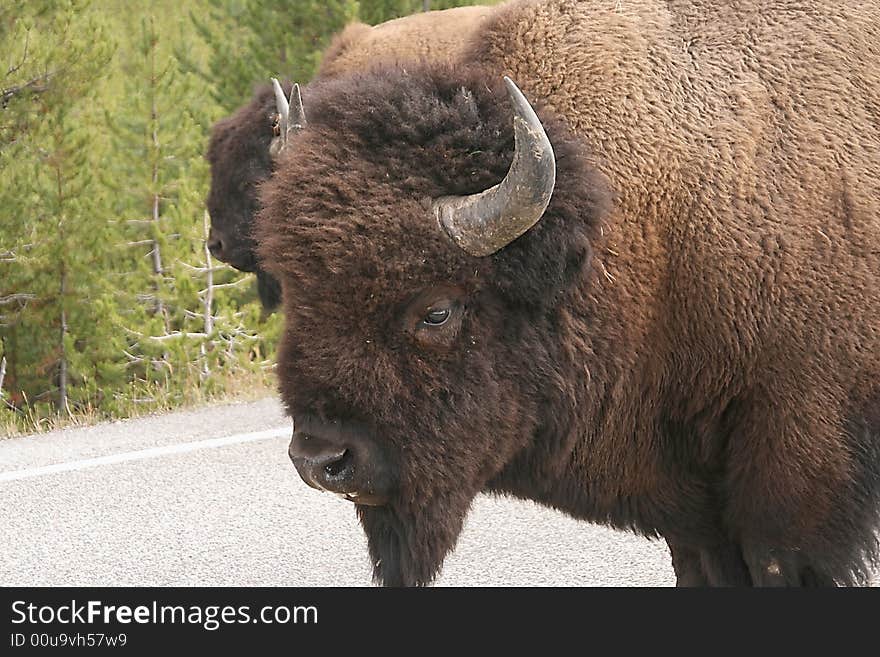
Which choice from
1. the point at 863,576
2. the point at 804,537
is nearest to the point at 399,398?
the point at 804,537

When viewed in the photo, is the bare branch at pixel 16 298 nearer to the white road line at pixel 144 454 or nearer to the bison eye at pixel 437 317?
the white road line at pixel 144 454

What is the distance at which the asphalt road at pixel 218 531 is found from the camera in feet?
16.6

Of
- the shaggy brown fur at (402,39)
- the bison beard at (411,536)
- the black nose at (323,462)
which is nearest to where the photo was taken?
the black nose at (323,462)

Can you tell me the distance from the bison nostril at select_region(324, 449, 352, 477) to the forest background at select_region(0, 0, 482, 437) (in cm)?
1156

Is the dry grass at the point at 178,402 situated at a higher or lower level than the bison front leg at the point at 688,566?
lower

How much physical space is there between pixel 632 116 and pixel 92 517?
11.8 ft

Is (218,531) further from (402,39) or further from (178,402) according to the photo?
(178,402)

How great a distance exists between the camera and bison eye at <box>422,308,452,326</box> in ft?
10.4

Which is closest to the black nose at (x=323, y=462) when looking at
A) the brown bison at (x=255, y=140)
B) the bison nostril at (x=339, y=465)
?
the bison nostril at (x=339, y=465)

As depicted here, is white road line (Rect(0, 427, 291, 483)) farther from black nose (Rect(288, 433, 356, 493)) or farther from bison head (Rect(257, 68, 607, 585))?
black nose (Rect(288, 433, 356, 493))

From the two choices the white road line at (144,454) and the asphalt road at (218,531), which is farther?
the white road line at (144,454)

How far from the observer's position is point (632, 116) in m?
3.52

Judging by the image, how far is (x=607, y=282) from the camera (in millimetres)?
3371

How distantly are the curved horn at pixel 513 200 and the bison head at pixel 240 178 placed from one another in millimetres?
5235
